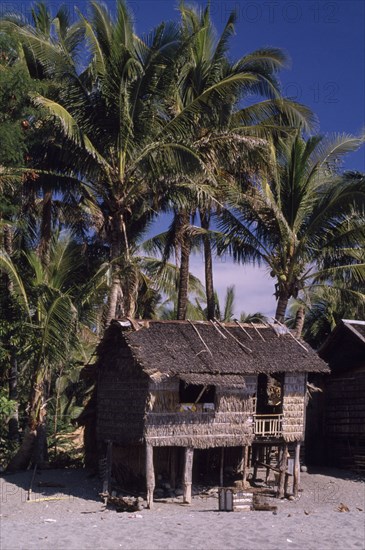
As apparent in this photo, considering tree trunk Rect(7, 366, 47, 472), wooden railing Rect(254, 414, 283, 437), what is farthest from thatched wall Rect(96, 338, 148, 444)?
wooden railing Rect(254, 414, 283, 437)

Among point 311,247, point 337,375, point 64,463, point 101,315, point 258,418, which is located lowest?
point 64,463

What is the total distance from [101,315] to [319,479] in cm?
808

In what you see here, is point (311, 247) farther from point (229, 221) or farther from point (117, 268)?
point (117, 268)

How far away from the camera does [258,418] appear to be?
2031 centimetres

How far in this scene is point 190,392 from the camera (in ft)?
66.9

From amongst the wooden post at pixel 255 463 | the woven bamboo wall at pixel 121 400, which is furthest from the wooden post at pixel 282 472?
the woven bamboo wall at pixel 121 400

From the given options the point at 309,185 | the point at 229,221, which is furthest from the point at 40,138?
the point at 309,185

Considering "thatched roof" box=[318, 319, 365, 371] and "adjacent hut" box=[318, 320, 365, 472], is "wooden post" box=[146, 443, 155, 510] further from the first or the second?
"thatched roof" box=[318, 319, 365, 371]

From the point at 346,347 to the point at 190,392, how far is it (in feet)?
18.1

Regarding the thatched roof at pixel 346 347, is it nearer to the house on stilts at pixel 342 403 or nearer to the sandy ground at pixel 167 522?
the house on stilts at pixel 342 403

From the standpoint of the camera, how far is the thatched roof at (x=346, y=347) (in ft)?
74.3

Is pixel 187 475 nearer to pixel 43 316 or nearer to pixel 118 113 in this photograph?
pixel 43 316

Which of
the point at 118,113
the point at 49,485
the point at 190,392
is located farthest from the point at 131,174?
the point at 49,485

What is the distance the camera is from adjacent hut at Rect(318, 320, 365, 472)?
22.5 m
